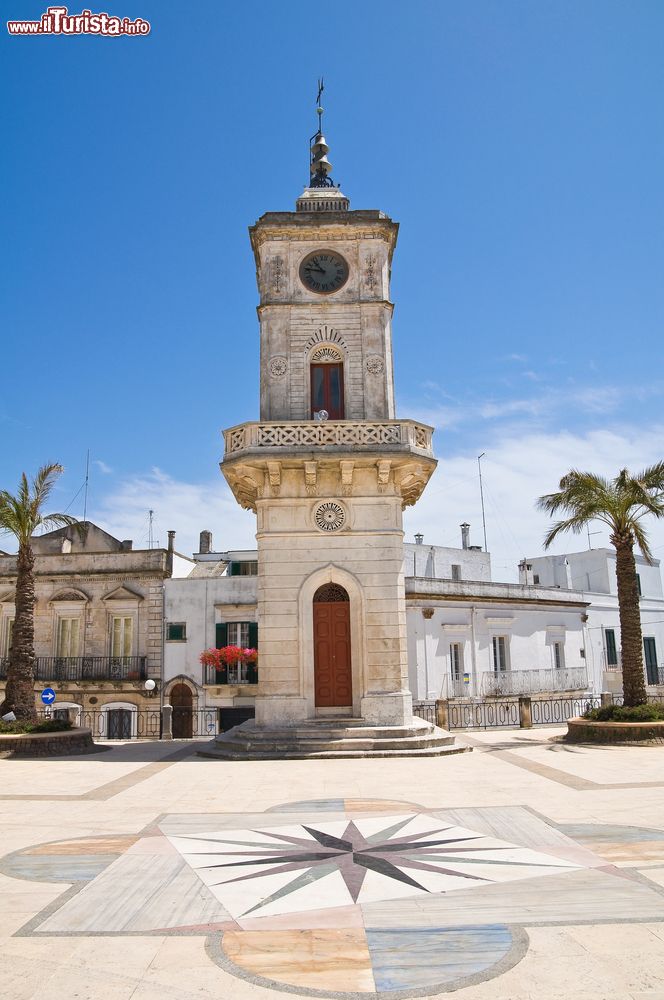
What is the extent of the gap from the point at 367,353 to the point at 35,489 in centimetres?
959

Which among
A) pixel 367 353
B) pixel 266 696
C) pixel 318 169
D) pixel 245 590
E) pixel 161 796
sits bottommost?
pixel 161 796

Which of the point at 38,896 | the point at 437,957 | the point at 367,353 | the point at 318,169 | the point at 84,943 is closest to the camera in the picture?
the point at 437,957

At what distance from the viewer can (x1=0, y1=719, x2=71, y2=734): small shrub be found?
18.0 meters

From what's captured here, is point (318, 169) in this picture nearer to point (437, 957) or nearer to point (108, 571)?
point (108, 571)

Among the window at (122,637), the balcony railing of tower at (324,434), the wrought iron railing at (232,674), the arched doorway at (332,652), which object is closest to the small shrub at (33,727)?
the arched doorway at (332,652)

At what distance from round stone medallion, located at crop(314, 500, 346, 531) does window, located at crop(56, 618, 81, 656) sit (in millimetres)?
19854

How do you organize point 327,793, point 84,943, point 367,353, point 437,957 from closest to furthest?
point 437,957 → point 84,943 → point 327,793 → point 367,353

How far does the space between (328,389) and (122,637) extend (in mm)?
18839

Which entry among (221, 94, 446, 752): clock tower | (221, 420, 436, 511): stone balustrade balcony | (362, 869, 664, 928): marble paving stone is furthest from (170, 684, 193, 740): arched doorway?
(362, 869, 664, 928): marble paving stone

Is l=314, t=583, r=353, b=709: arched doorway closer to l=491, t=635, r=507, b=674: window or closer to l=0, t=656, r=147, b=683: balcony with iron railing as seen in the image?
l=0, t=656, r=147, b=683: balcony with iron railing

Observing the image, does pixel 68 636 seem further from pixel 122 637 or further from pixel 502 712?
pixel 502 712

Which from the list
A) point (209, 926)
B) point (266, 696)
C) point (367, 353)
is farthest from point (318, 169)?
Answer: point (209, 926)

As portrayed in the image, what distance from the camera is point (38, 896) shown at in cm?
650

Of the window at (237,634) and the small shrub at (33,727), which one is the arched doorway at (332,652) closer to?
the small shrub at (33,727)
